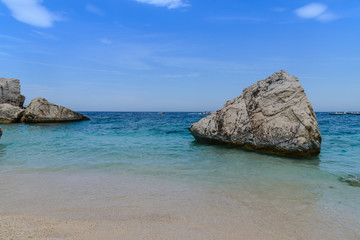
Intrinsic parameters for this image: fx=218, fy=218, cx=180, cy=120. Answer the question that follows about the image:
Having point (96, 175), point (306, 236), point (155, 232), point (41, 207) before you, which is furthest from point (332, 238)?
point (96, 175)

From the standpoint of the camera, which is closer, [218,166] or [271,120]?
[218,166]

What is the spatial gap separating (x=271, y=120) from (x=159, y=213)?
267 inches

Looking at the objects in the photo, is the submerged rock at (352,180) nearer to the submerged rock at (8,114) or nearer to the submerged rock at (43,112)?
the submerged rock at (43,112)

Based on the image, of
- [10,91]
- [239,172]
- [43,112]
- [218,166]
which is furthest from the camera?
[10,91]

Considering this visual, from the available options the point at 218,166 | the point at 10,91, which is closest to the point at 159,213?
the point at 218,166

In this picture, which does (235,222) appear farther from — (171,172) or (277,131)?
(277,131)

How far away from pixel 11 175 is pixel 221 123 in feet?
26.6

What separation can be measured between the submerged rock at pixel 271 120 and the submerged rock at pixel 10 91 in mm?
39025

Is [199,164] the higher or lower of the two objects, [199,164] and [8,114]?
the lower

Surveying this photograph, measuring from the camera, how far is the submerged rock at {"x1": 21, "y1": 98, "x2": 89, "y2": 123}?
2758cm

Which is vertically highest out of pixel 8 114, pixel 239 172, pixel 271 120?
pixel 271 120

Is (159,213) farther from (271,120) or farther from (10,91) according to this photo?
(10,91)

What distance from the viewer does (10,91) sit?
119 feet

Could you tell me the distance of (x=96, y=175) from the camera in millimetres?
6035
